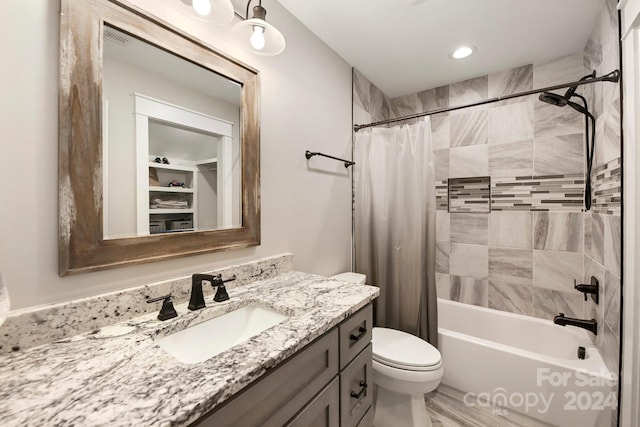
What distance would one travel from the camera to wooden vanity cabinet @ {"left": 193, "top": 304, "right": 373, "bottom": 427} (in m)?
0.61

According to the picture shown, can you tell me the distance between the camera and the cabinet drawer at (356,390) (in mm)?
945

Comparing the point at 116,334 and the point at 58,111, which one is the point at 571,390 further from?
the point at 58,111

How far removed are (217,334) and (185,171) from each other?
677 millimetres

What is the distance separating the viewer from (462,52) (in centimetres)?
190

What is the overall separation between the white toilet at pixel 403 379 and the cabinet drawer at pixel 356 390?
307mm

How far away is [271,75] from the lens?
1.40 metres

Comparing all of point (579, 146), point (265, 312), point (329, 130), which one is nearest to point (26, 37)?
point (265, 312)

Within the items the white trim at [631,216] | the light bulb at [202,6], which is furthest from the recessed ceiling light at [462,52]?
the light bulb at [202,6]

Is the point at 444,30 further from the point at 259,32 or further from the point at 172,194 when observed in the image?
the point at 172,194

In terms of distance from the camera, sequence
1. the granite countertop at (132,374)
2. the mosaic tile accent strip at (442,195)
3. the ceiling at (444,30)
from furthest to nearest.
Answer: the mosaic tile accent strip at (442,195) < the ceiling at (444,30) < the granite countertop at (132,374)

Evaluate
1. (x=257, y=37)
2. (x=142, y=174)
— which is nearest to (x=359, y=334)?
(x=142, y=174)

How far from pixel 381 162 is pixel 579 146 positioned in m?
1.45

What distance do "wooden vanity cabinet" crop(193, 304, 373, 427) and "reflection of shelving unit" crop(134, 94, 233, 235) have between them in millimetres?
688

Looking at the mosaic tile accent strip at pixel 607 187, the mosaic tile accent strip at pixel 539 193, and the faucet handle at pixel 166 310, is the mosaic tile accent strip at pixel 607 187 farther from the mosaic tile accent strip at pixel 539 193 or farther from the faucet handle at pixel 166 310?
the faucet handle at pixel 166 310
